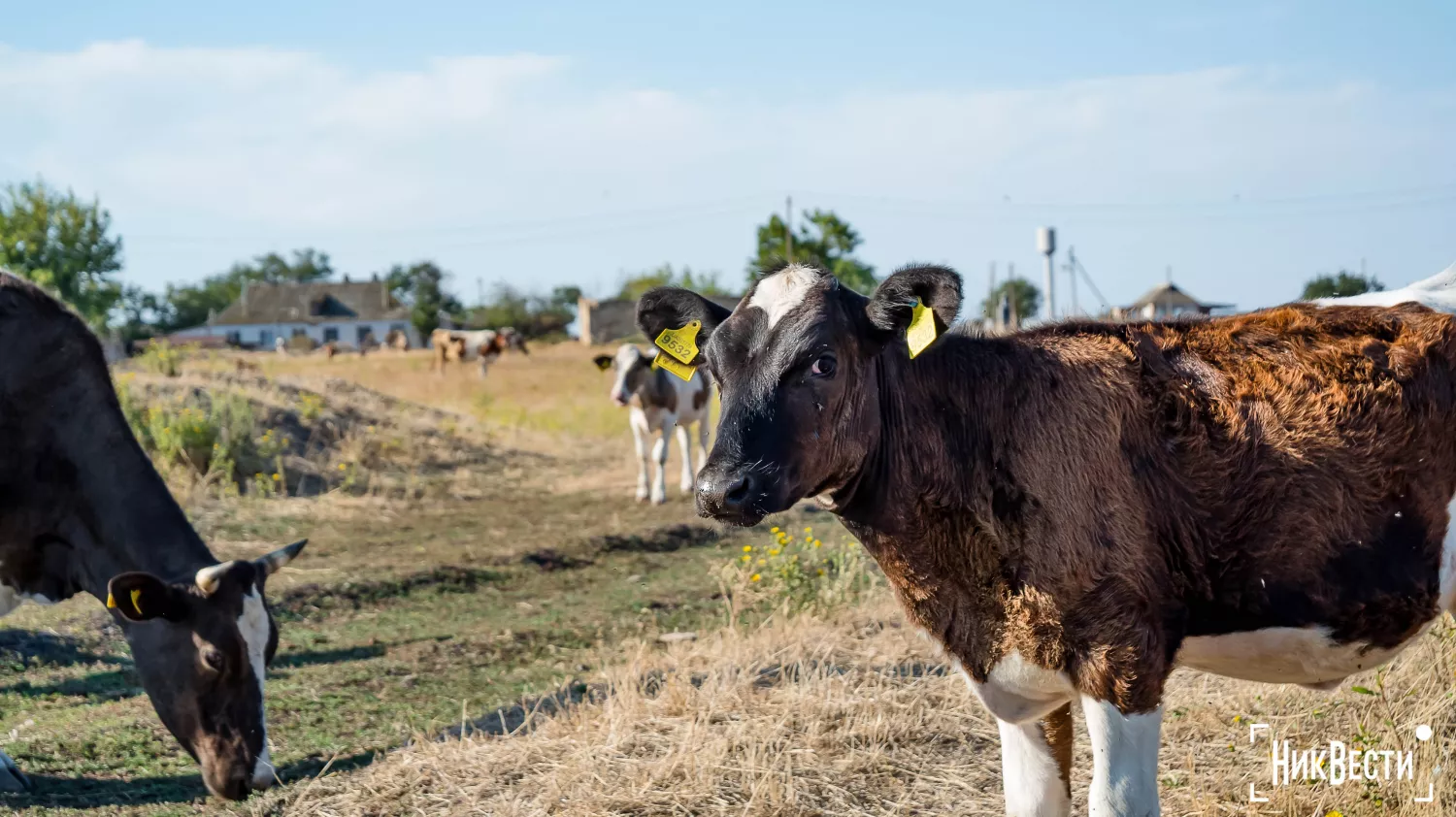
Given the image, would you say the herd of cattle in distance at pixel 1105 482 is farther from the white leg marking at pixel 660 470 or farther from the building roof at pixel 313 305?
the building roof at pixel 313 305

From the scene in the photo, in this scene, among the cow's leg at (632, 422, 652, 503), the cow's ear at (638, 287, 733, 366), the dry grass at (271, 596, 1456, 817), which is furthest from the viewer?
the cow's leg at (632, 422, 652, 503)

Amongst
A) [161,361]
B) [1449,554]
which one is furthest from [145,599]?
[161,361]

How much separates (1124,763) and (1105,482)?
91cm

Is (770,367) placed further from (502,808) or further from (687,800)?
(502,808)

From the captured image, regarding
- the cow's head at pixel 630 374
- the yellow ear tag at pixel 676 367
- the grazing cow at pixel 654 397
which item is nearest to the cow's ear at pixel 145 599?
the yellow ear tag at pixel 676 367

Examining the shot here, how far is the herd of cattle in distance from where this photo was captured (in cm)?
385

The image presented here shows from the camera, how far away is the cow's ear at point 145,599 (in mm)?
5773

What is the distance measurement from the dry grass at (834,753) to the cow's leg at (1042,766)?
67cm

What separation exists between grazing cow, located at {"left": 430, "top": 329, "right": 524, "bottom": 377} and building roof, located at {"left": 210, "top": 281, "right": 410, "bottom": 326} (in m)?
51.0

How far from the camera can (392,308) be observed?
9900 centimetres

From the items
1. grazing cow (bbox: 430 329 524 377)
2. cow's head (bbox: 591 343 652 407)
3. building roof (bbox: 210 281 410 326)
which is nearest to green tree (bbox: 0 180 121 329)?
grazing cow (bbox: 430 329 524 377)


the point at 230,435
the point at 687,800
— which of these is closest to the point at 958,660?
the point at 687,800

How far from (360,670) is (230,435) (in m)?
8.98

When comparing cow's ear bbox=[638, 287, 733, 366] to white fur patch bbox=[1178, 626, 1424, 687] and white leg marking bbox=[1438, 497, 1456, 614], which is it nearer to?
white fur patch bbox=[1178, 626, 1424, 687]
